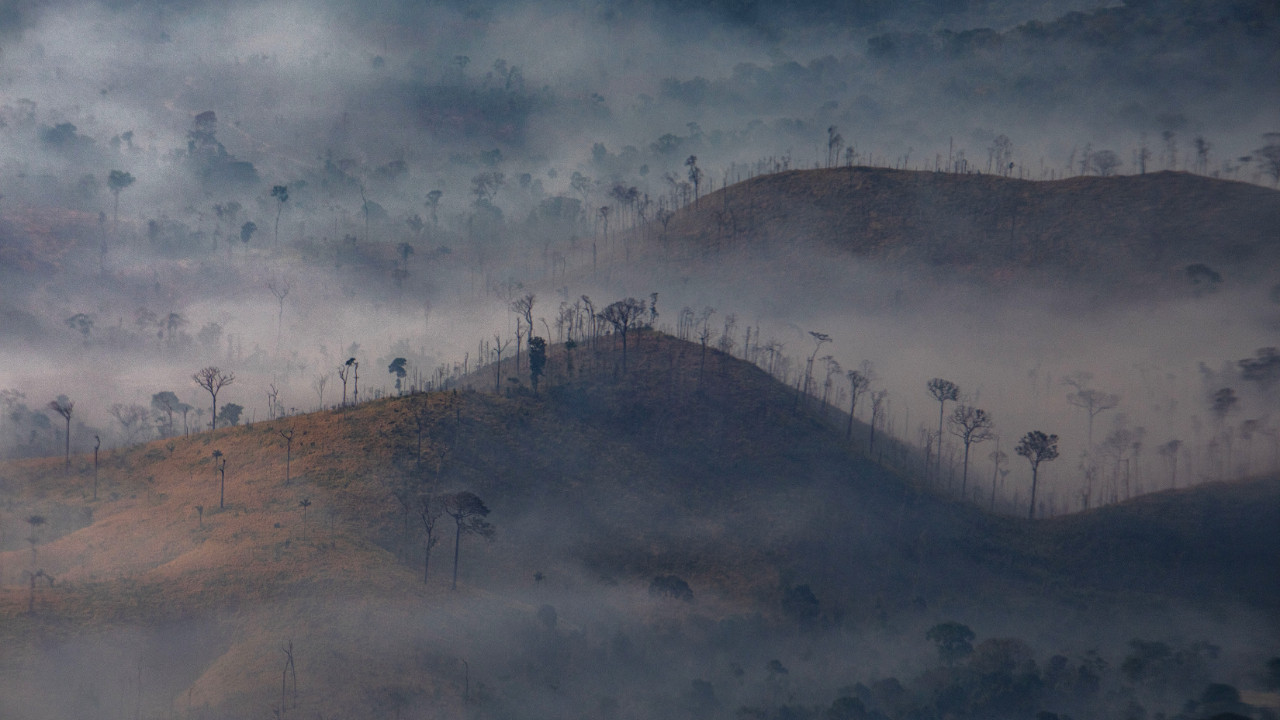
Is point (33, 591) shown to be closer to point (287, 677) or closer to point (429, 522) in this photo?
point (287, 677)

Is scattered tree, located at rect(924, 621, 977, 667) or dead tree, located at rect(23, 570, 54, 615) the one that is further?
scattered tree, located at rect(924, 621, 977, 667)

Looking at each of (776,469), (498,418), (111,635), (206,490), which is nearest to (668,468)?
(776,469)

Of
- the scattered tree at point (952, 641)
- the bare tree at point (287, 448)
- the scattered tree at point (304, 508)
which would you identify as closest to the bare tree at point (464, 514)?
the scattered tree at point (304, 508)

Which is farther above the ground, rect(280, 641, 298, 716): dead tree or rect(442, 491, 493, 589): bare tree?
rect(442, 491, 493, 589): bare tree

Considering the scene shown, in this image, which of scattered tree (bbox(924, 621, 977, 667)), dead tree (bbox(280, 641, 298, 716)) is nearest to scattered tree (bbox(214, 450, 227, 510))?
dead tree (bbox(280, 641, 298, 716))

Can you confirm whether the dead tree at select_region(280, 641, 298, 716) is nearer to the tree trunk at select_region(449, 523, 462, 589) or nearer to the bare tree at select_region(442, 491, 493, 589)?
the tree trunk at select_region(449, 523, 462, 589)

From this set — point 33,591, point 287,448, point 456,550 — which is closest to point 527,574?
point 456,550

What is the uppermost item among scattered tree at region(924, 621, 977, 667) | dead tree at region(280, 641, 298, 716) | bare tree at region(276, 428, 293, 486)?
bare tree at region(276, 428, 293, 486)
